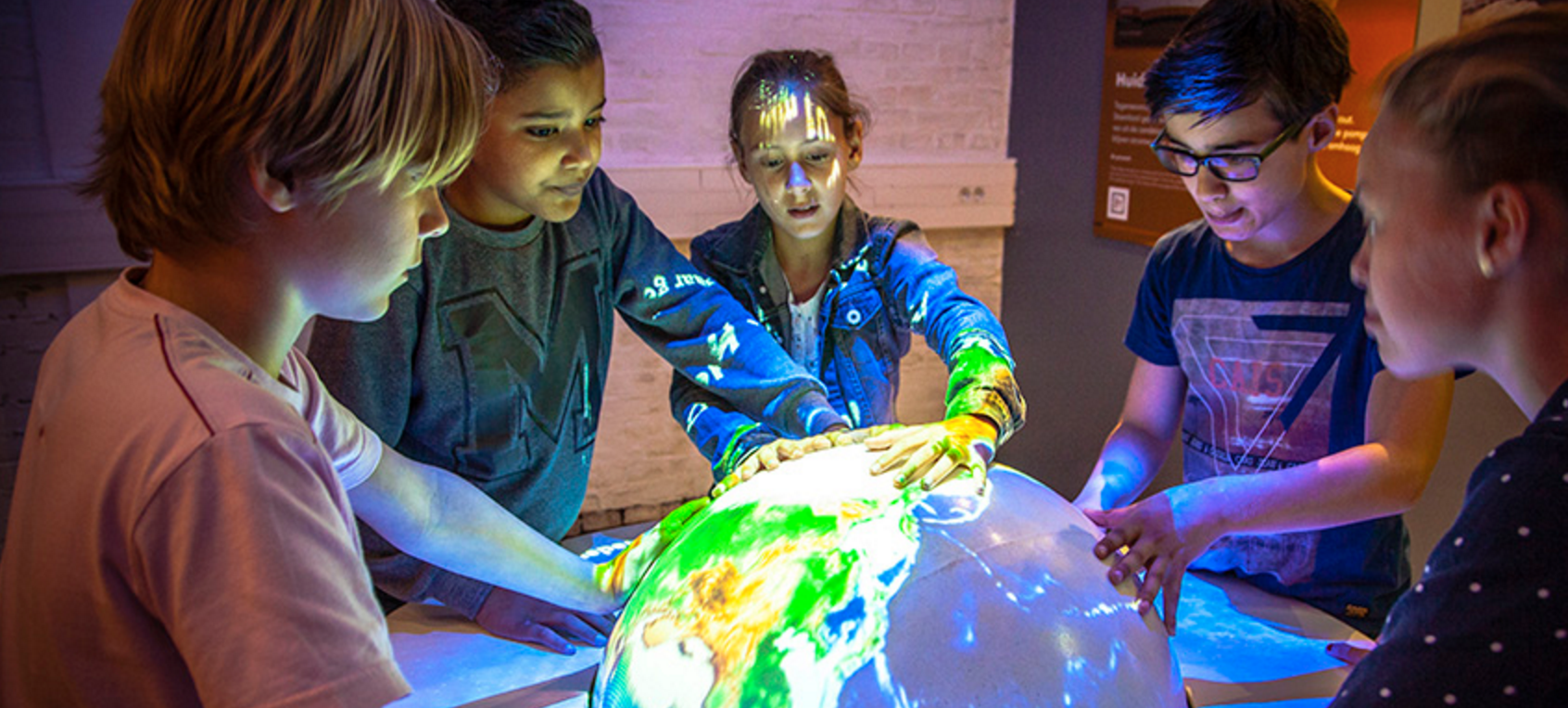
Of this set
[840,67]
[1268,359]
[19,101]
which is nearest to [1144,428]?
[1268,359]

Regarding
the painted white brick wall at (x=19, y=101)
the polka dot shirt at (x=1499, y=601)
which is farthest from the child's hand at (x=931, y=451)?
the painted white brick wall at (x=19, y=101)

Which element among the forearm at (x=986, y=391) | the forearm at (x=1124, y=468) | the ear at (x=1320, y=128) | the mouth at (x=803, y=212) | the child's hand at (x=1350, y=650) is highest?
the ear at (x=1320, y=128)

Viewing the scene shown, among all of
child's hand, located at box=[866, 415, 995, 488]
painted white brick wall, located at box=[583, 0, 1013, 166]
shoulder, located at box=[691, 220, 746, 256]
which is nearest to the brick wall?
painted white brick wall, located at box=[583, 0, 1013, 166]

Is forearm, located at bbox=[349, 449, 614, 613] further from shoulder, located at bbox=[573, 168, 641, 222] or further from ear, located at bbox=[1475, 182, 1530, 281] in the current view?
ear, located at bbox=[1475, 182, 1530, 281]

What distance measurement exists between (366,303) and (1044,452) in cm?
354

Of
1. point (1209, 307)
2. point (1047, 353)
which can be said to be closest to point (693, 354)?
point (1209, 307)

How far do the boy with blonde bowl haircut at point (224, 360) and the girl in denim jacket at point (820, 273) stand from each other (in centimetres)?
84

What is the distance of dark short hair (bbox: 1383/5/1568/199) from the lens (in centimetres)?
80

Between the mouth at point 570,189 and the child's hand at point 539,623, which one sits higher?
the mouth at point 570,189

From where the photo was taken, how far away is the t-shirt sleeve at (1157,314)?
6.36 feet

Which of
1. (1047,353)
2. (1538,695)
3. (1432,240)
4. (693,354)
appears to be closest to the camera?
(1538,695)

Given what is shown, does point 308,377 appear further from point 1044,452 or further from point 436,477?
point 1044,452

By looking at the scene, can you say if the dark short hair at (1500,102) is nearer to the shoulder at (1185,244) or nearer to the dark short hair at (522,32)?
the shoulder at (1185,244)

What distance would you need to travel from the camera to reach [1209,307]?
1854mm
